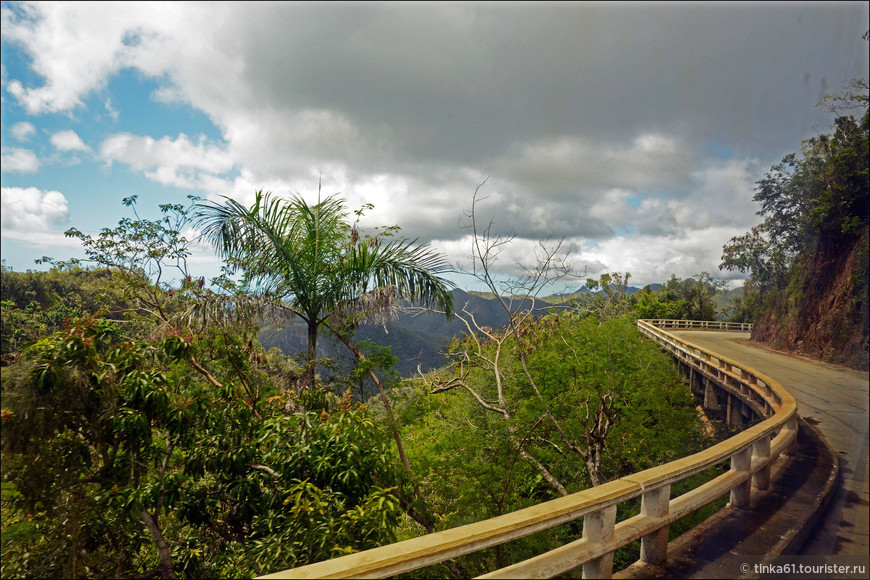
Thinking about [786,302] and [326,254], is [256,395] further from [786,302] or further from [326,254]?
[786,302]

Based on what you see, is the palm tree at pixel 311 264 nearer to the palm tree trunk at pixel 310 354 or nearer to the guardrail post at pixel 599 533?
the palm tree trunk at pixel 310 354

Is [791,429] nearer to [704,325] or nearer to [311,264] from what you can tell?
[311,264]

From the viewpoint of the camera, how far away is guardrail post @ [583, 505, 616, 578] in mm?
2379

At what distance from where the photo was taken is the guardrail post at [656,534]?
2777mm

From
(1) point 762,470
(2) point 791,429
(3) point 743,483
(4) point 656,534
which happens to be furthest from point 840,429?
(4) point 656,534

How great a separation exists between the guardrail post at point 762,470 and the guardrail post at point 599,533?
294 cm

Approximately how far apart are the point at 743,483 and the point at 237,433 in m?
4.98

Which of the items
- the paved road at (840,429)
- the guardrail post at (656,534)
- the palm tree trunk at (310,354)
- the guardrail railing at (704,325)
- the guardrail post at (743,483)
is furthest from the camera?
the guardrail railing at (704,325)

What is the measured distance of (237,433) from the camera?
469 cm

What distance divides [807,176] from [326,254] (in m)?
9.36

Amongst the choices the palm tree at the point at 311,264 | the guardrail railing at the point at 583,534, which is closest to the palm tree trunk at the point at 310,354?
the palm tree at the point at 311,264

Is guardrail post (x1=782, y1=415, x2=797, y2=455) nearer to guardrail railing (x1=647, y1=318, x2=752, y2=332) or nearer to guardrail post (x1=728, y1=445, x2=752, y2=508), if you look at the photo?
guardrail post (x1=728, y1=445, x2=752, y2=508)

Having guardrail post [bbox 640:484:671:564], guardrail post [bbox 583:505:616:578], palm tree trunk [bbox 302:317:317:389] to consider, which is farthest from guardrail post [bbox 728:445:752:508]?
palm tree trunk [bbox 302:317:317:389]

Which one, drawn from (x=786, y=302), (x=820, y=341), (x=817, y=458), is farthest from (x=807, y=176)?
(x=786, y=302)
